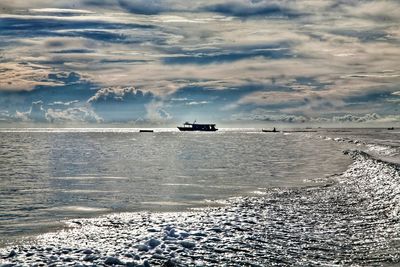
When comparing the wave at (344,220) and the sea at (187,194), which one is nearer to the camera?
the wave at (344,220)

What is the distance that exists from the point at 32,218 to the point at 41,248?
24.0 feet

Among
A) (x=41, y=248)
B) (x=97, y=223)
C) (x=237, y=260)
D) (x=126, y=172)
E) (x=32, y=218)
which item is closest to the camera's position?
(x=237, y=260)

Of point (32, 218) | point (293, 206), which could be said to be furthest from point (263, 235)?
point (32, 218)

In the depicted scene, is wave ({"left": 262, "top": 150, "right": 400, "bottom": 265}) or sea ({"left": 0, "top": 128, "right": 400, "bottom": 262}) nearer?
wave ({"left": 262, "top": 150, "right": 400, "bottom": 265})

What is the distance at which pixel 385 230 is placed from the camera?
1719 centimetres

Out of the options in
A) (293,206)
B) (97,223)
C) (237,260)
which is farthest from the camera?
(293,206)

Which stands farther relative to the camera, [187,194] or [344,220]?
[187,194]

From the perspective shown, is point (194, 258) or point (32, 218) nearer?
point (194, 258)

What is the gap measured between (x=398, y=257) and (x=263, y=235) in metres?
4.89

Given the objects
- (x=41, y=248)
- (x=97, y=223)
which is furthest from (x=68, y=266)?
(x=97, y=223)

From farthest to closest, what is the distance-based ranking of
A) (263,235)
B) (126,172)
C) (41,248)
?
(126,172) → (263,235) → (41,248)

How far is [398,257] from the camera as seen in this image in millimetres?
13336

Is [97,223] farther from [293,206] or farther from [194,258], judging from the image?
[293,206]

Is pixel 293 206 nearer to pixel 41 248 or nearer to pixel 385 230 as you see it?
pixel 385 230
